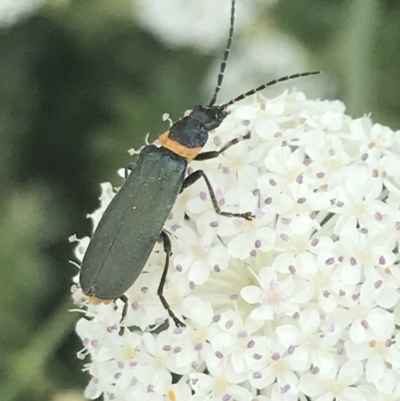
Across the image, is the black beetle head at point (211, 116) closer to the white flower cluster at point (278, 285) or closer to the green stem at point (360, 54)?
the white flower cluster at point (278, 285)

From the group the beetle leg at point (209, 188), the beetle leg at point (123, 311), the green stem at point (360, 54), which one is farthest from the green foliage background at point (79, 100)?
the beetle leg at point (209, 188)

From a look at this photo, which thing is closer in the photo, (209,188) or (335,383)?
(335,383)

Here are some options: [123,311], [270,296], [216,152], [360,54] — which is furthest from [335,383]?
[360,54]

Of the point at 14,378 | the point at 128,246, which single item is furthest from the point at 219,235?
the point at 14,378

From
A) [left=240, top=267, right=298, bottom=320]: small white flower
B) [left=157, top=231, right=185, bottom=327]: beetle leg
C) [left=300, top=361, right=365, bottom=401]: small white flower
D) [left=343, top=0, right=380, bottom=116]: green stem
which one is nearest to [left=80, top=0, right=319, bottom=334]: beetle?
[left=157, top=231, right=185, bottom=327]: beetle leg

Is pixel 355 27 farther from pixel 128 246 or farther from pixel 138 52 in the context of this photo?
pixel 128 246

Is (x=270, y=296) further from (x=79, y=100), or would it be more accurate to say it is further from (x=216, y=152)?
(x=79, y=100)

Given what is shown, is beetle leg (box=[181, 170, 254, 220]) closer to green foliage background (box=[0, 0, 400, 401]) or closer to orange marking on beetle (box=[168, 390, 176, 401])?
orange marking on beetle (box=[168, 390, 176, 401])
